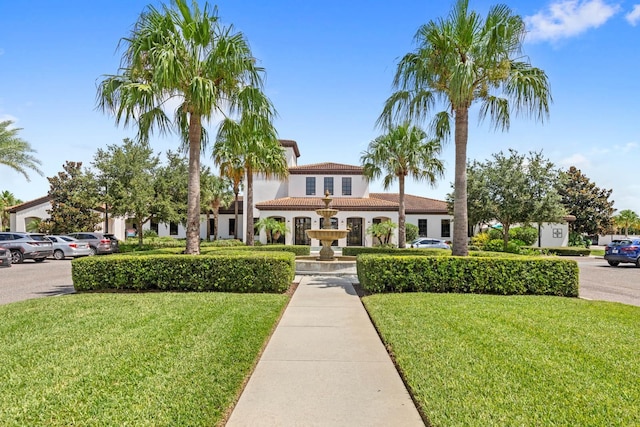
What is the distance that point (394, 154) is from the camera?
22.7m

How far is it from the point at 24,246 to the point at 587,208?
55.2m

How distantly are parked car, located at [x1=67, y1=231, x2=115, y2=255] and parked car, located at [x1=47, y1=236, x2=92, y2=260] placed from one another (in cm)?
70

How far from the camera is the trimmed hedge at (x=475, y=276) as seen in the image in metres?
10.1

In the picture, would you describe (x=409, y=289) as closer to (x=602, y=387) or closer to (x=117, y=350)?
(x=602, y=387)

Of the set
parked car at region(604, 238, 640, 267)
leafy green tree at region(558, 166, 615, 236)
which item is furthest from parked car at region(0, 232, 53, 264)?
leafy green tree at region(558, 166, 615, 236)

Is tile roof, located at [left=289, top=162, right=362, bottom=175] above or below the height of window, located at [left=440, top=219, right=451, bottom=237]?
above

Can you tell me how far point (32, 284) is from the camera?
12594 millimetres

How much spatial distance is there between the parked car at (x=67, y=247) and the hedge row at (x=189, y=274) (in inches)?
593

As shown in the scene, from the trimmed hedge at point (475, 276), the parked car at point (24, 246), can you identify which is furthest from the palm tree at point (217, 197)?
the trimmed hedge at point (475, 276)

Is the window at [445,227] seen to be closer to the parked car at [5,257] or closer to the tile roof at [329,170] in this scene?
the tile roof at [329,170]

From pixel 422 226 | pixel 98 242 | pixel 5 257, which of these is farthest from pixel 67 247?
pixel 422 226

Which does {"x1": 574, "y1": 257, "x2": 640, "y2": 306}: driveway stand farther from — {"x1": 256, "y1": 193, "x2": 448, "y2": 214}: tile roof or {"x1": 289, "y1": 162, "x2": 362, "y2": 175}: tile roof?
{"x1": 289, "y1": 162, "x2": 362, "y2": 175}: tile roof

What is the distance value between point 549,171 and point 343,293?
21214mm

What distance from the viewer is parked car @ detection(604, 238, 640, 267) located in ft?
65.6
